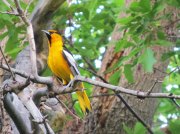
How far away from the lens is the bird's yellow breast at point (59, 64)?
3.68 meters

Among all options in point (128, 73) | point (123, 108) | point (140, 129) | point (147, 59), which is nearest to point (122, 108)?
point (123, 108)

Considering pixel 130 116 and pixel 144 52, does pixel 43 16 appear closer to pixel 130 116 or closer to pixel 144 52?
pixel 144 52

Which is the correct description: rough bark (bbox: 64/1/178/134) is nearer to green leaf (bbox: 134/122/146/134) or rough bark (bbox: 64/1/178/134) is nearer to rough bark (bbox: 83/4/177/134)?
rough bark (bbox: 83/4/177/134)

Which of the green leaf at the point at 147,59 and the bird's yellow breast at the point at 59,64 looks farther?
the bird's yellow breast at the point at 59,64

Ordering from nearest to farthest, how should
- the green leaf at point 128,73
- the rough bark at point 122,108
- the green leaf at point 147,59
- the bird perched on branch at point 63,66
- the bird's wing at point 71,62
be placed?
the green leaf at point 147,59, the bird's wing at point 71,62, the bird perched on branch at point 63,66, the green leaf at point 128,73, the rough bark at point 122,108

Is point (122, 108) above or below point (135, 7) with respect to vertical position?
below

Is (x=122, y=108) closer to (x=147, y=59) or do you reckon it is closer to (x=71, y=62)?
(x=71, y=62)

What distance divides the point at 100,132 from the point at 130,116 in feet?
1.16

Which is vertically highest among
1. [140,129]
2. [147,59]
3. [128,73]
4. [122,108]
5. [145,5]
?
[145,5]

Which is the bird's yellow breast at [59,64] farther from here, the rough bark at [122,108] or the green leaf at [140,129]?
the rough bark at [122,108]

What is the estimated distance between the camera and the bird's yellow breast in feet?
Answer: 12.1

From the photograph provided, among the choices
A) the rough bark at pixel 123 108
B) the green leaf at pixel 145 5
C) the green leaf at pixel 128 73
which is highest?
the green leaf at pixel 145 5

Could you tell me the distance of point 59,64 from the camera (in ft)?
12.3

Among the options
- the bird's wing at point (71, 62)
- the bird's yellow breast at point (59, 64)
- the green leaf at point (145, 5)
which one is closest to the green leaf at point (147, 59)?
the green leaf at point (145, 5)
